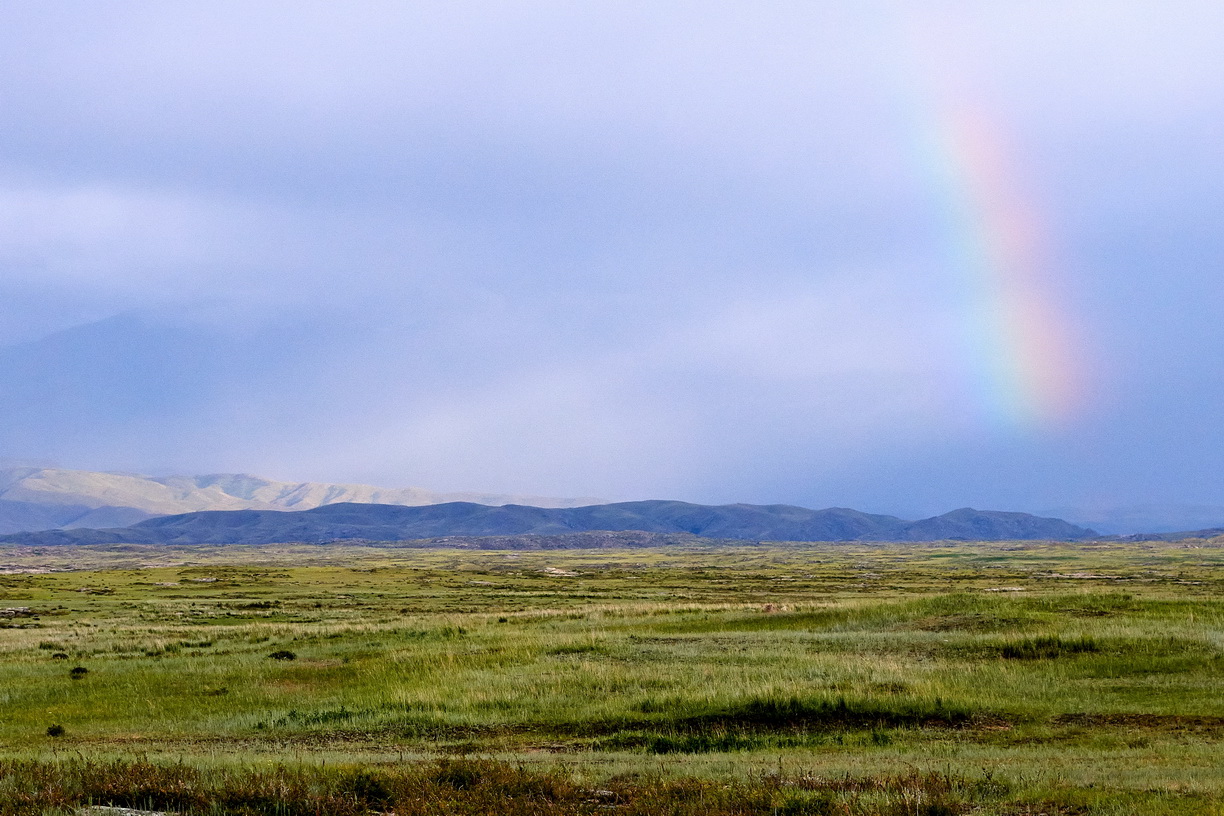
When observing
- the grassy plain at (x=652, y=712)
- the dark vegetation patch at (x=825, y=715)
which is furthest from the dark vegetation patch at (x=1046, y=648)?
the dark vegetation patch at (x=825, y=715)

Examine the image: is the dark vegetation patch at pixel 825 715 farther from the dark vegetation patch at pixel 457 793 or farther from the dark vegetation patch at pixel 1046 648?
the dark vegetation patch at pixel 457 793

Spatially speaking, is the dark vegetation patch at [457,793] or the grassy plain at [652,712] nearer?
the dark vegetation patch at [457,793]

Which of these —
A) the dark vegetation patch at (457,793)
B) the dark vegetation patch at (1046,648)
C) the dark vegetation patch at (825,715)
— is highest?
the dark vegetation patch at (457,793)

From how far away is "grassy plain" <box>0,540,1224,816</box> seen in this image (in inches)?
473

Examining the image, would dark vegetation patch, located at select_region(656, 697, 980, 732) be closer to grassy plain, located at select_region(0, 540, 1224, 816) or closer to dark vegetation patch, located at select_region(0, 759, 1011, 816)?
grassy plain, located at select_region(0, 540, 1224, 816)

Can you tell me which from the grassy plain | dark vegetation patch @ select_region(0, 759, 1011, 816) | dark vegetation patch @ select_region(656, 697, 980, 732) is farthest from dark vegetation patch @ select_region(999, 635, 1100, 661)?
dark vegetation patch @ select_region(0, 759, 1011, 816)

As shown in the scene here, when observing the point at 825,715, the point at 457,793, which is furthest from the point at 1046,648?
the point at 457,793

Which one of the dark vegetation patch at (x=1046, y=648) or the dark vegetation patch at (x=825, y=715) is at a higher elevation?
the dark vegetation patch at (x=1046, y=648)

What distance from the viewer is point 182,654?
36250 mm

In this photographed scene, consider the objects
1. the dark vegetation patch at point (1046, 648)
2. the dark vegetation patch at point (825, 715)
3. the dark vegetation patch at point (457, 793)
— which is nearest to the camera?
the dark vegetation patch at point (457, 793)

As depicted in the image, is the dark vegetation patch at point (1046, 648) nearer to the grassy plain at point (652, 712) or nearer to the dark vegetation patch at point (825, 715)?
the grassy plain at point (652, 712)

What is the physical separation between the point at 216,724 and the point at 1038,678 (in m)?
22.6

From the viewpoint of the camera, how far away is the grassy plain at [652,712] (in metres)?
12.0

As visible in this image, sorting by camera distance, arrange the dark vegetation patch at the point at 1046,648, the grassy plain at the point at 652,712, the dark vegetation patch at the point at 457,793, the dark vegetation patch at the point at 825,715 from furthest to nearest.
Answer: the dark vegetation patch at the point at 1046,648, the dark vegetation patch at the point at 825,715, the grassy plain at the point at 652,712, the dark vegetation patch at the point at 457,793
